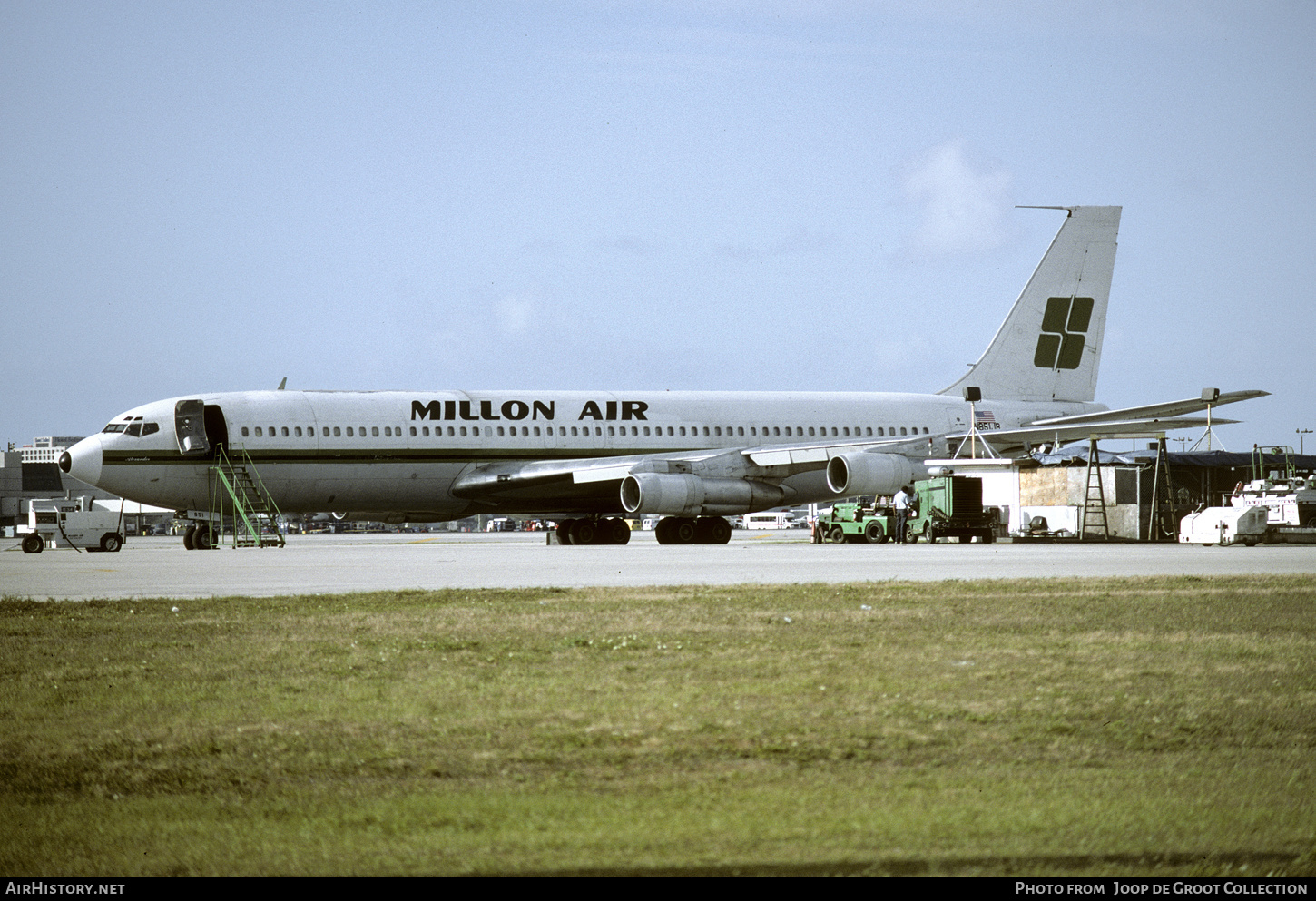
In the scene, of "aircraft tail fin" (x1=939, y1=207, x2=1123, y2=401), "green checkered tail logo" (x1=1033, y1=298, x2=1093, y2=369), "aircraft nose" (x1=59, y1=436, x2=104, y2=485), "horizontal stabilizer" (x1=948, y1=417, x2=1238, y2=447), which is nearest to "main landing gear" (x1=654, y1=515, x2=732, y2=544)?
"horizontal stabilizer" (x1=948, y1=417, x2=1238, y2=447)

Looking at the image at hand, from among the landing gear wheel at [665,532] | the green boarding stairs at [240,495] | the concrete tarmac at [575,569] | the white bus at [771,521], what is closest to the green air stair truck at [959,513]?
the landing gear wheel at [665,532]

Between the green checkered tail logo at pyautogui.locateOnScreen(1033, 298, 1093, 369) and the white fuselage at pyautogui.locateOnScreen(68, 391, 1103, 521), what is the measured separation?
21.9 ft

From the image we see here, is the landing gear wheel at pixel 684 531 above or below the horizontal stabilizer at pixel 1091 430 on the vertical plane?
below

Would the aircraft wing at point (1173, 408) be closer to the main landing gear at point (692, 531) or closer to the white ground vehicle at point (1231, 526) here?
the white ground vehicle at point (1231, 526)

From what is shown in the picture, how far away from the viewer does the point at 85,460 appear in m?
34.8

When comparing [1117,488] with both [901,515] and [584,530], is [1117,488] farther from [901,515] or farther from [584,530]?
[584,530]

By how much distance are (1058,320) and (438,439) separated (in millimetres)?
21635

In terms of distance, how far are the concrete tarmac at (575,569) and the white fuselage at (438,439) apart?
394cm

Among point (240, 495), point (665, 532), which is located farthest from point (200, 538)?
point (665, 532)

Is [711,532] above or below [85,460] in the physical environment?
below

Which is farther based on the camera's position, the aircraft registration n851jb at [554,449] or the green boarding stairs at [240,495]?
the aircraft registration n851jb at [554,449]

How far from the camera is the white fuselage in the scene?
35.1 m

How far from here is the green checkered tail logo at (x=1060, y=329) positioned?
45.8m

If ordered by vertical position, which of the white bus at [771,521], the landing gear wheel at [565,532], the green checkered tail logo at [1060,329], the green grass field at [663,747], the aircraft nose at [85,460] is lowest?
the white bus at [771,521]
